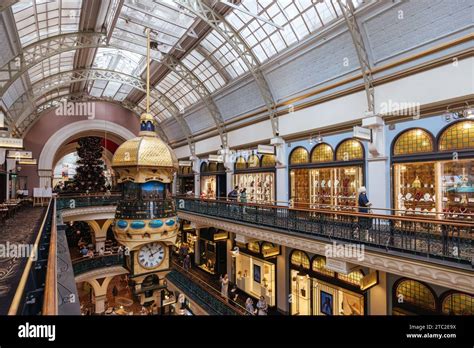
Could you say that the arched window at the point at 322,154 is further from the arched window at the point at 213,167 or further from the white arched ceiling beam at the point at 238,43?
the arched window at the point at 213,167

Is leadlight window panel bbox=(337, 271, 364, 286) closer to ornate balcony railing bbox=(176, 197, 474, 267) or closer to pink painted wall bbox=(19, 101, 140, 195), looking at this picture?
ornate balcony railing bbox=(176, 197, 474, 267)

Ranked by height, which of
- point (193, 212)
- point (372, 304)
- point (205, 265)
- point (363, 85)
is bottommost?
point (205, 265)

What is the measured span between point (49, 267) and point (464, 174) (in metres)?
10.1

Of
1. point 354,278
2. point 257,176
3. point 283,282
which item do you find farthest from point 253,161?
point 354,278

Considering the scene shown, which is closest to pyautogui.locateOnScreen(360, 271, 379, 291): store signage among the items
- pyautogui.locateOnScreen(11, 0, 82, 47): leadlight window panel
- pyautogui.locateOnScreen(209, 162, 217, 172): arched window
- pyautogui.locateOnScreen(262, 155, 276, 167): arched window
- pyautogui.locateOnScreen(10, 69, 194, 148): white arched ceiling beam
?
pyautogui.locateOnScreen(262, 155, 276, 167): arched window

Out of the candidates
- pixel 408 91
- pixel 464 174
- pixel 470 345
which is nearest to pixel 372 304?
pixel 464 174

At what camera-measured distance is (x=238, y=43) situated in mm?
13906

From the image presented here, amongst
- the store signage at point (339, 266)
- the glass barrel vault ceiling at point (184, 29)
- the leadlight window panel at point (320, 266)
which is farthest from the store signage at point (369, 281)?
the glass barrel vault ceiling at point (184, 29)

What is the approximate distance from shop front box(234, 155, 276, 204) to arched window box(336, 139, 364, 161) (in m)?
4.28

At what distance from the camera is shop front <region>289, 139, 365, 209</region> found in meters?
10.9

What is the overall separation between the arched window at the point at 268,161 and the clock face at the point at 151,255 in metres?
11.0

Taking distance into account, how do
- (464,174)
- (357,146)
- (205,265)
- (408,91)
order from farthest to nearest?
(205,265), (357,146), (408,91), (464,174)

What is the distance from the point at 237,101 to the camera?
17688 millimetres

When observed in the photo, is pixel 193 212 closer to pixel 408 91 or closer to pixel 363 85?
pixel 363 85
